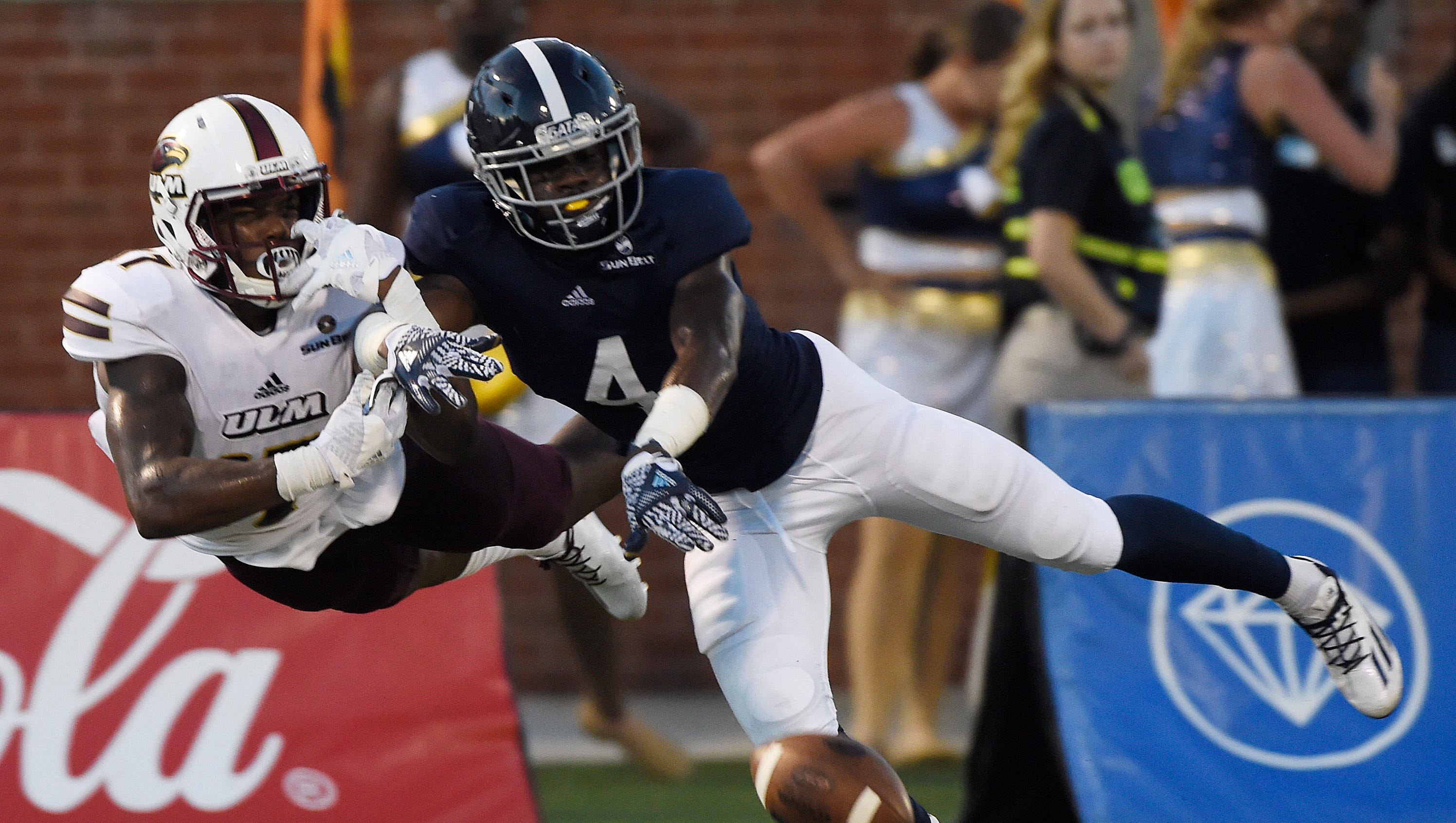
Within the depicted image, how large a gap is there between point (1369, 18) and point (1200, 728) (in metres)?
2.66

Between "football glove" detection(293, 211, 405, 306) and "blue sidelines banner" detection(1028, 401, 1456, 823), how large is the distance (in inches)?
68.7

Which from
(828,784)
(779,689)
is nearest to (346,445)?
(779,689)

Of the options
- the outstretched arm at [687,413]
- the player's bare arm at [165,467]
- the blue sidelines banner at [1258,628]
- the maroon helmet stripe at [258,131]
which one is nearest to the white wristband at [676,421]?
the outstretched arm at [687,413]

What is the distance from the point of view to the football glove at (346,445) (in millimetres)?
2951

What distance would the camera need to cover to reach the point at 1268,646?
417 cm

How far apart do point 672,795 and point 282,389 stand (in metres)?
2.06

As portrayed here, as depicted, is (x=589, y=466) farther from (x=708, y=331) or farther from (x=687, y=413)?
(x=687, y=413)

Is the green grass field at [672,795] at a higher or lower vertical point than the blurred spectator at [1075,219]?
lower

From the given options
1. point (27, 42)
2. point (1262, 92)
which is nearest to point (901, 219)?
point (1262, 92)

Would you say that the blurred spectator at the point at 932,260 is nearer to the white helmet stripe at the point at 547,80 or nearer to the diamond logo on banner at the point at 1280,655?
the diamond logo on banner at the point at 1280,655

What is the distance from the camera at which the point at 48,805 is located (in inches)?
156

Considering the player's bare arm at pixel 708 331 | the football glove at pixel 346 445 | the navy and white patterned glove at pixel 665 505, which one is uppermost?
the player's bare arm at pixel 708 331

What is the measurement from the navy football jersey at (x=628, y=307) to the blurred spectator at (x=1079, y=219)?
136cm

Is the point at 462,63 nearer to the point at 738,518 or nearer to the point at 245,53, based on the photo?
the point at 245,53
